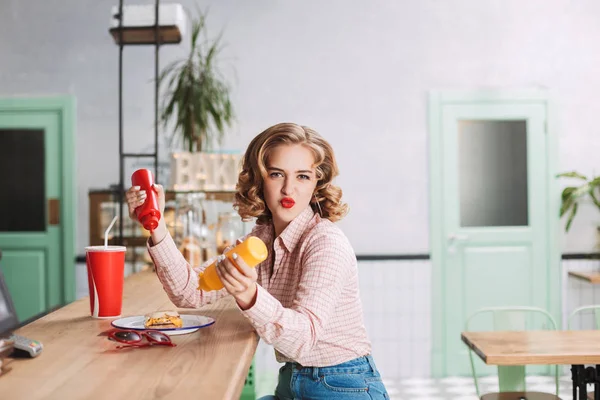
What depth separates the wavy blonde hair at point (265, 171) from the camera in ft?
5.30

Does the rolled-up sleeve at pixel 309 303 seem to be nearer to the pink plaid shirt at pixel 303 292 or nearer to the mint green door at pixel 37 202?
the pink plaid shirt at pixel 303 292

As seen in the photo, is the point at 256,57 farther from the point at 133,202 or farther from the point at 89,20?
the point at 133,202

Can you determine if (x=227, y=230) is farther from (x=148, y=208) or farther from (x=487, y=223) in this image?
(x=487, y=223)

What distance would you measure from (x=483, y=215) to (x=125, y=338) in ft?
12.5

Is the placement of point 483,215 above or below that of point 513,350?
above

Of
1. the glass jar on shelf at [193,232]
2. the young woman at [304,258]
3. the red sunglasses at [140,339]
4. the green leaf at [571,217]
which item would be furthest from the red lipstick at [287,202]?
the green leaf at [571,217]

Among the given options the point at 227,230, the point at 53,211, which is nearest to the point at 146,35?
the point at 53,211

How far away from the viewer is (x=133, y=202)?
1637 millimetres

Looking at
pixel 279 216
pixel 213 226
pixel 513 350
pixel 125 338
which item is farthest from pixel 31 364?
pixel 213 226

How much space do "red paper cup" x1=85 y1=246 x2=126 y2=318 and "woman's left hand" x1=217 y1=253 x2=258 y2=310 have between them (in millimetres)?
604

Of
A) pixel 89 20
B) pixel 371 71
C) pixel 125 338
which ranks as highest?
pixel 89 20

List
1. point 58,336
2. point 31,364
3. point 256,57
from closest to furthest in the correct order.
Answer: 1. point 31,364
2. point 58,336
3. point 256,57

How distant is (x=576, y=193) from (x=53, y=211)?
3.66 metres

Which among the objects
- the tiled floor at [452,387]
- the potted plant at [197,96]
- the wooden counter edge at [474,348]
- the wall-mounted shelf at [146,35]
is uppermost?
the wall-mounted shelf at [146,35]
